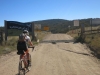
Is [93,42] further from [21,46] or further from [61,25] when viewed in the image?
[61,25]

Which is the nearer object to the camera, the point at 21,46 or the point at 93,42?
the point at 21,46

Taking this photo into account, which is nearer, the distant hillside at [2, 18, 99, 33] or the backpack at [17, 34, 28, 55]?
the backpack at [17, 34, 28, 55]

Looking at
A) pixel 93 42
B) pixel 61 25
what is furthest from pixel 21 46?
pixel 61 25

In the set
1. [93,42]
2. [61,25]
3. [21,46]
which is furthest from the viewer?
[61,25]

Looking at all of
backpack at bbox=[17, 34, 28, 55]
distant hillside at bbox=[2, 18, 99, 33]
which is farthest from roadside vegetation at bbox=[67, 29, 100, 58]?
distant hillside at bbox=[2, 18, 99, 33]

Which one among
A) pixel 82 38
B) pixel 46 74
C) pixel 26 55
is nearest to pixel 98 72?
pixel 46 74

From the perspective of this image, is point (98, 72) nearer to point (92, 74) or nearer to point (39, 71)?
point (92, 74)

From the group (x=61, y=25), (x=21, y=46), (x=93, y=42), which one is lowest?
(x=93, y=42)

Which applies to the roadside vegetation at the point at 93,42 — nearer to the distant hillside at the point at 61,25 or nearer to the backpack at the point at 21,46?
the backpack at the point at 21,46

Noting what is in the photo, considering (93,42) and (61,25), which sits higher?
(61,25)

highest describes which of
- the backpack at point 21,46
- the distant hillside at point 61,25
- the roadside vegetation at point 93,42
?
the distant hillside at point 61,25

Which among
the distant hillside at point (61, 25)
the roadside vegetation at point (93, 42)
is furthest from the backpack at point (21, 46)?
the distant hillside at point (61, 25)

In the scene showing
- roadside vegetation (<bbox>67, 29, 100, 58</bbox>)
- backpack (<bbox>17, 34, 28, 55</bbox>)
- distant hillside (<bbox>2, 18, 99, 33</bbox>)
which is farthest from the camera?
distant hillside (<bbox>2, 18, 99, 33</bbox>)

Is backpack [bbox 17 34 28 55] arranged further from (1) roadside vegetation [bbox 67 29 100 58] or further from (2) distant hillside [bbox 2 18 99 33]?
(2) distant hillside [bbox 2 18 99 33]
